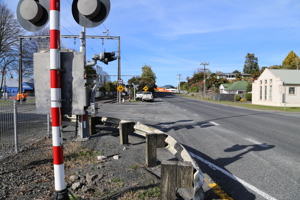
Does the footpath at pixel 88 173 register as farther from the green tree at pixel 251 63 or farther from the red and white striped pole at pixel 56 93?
the green tree at pixel 251 63

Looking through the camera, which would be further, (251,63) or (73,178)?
(251,63)

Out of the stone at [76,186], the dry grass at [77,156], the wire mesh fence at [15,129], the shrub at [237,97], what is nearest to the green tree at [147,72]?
the shrub at [237,97]

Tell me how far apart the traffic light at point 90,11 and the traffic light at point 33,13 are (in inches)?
16.9

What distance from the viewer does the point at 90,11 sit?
3713 mm

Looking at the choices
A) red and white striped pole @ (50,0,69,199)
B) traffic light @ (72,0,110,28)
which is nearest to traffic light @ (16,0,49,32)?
traffic light @ (72,0,110,28)

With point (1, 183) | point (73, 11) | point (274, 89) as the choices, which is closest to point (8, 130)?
point (1, 183)

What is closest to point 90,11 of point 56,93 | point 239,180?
point 56,93

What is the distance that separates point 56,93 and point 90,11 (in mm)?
1311

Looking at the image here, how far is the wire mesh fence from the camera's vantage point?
684 cm

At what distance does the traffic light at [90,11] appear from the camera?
3.70m

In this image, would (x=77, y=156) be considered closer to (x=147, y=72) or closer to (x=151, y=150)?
(x=151, y=150)

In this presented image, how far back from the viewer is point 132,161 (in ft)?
20.0

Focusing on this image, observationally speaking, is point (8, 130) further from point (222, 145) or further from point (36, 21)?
point (222, 145)

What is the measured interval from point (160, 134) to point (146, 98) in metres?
40.6
